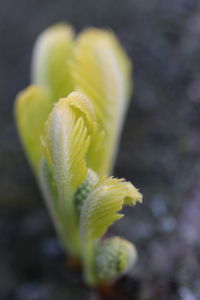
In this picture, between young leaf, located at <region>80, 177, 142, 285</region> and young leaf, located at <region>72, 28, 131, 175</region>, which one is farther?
young leaf, located at <region>72, 28, 131, 175</region>

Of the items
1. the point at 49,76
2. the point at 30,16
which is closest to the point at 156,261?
the point at 49,76

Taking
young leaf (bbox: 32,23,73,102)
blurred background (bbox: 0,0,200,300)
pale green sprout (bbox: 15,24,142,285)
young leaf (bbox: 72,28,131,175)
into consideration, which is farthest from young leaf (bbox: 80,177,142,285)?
young leaf (bbox: 32,23,73,102)

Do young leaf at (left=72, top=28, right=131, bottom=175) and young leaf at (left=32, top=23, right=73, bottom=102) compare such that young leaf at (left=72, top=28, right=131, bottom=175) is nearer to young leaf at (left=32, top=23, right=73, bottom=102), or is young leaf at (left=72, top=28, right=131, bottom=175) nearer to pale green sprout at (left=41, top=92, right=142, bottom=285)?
young leaf at (left=32, top=23, right=73, bottom=102)

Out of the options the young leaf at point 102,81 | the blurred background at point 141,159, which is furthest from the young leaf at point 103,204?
the blurred background at point 141,159

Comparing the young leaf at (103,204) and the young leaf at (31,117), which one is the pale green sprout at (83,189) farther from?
the young leaf at (31,117)

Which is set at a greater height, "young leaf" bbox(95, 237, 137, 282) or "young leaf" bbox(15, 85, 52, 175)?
"young leaf" bbox(15, 85, 52, 175)

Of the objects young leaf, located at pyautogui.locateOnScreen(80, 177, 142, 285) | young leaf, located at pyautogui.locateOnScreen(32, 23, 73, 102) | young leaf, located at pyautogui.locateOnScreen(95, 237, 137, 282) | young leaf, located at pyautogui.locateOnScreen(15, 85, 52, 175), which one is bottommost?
young leaf, located at pyautogui.locateOnScreen(95, 237, 137, 282)

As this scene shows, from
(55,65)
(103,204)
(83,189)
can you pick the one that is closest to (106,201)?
(103,204)

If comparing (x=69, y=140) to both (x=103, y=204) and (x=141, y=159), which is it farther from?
(x=141, y=159)
